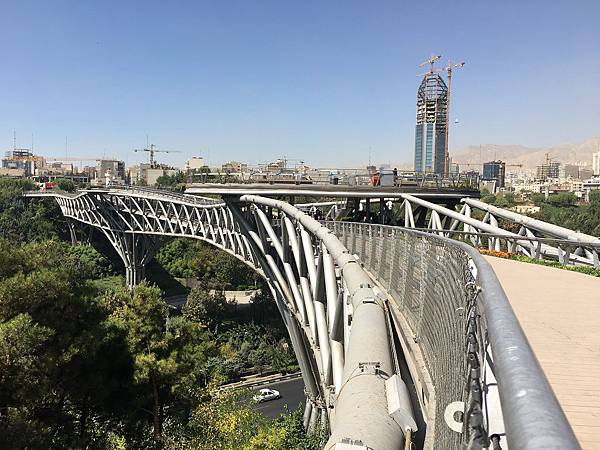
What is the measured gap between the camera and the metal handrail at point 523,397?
979 millimetres

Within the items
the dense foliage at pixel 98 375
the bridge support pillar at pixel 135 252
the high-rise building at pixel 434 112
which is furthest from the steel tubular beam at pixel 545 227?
the high-rise building at pixel 434 112

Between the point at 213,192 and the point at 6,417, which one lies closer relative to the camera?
the point at 6,417

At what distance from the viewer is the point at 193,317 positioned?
4034 cm

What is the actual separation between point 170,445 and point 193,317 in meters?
27.1

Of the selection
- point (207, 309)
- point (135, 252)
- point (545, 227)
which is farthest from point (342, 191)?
point (135, 252)

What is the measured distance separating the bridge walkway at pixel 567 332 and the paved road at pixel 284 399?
843 inches

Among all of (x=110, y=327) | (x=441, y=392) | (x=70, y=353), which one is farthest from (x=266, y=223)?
(x=441, y=392)

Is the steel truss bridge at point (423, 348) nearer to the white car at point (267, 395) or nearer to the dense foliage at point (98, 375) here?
the dense foliage at point (98, 375)

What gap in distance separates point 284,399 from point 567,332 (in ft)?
90.2

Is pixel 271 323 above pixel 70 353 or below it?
below

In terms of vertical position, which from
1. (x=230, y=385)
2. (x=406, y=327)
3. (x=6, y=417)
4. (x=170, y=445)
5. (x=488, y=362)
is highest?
(x=488, y=362)

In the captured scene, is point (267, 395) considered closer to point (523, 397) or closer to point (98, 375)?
point (98, 375)

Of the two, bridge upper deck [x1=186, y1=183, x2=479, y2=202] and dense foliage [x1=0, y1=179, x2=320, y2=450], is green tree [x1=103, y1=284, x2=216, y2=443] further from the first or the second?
bridge upper deck [x1=186, y1=183, x2=479, y2=202]

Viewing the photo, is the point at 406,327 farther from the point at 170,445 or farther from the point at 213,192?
the point at 213,192
